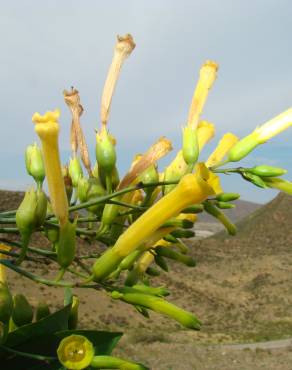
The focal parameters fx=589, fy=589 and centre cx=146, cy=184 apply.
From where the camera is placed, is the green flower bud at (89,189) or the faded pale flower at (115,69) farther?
the faded pale flower at (115,69)

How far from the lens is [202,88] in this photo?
164 cm

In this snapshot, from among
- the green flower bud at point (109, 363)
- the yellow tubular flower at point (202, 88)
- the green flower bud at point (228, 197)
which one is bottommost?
the green flower bud at point (109, 363)

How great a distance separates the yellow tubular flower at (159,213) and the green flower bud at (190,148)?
0.22 meters

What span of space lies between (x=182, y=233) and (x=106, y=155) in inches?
11.1

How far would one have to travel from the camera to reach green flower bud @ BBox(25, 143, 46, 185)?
1544 millimetres

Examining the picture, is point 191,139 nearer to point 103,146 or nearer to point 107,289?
point 103,146

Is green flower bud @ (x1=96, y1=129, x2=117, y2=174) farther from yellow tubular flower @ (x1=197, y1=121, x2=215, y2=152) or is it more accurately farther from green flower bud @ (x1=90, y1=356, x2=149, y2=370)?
green flower bud @ (x1=90, y1=356, x2=149, y2=370)

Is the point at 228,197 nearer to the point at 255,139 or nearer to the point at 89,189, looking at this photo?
the point at 255,139

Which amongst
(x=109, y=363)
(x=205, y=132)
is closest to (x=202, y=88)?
(x=205, y=132)

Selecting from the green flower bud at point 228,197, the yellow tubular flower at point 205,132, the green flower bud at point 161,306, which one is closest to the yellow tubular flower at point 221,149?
the yellow tubular flower at point 205,132

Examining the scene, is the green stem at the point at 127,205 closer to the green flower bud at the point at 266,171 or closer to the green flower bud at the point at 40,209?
the green flower bud at the point at 40,209

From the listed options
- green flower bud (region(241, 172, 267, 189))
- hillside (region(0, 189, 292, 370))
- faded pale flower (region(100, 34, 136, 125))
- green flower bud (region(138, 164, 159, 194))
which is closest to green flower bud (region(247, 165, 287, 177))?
green flower bud (region(241, 172, 267, 189))

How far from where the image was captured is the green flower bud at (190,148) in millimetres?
1437

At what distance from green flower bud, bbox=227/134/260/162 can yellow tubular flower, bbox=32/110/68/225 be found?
1.64ft
